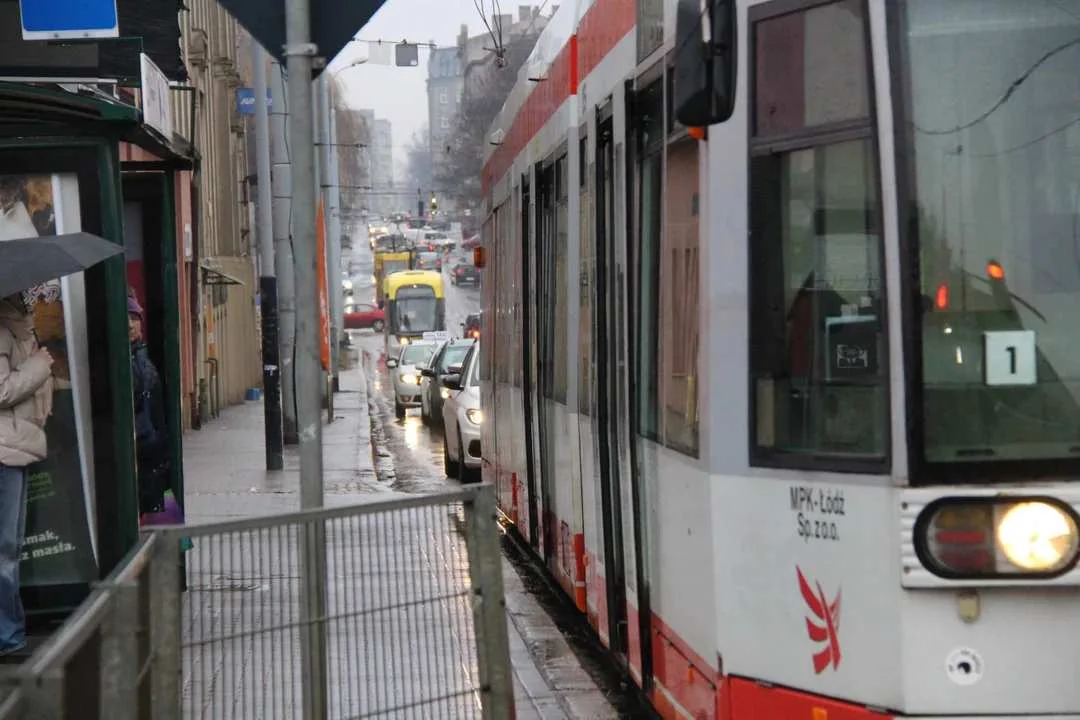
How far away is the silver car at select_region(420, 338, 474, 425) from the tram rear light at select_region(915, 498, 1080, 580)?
2271 centimetres

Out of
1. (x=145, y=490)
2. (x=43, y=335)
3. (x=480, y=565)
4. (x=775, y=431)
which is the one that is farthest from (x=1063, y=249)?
(x=145, y=490)

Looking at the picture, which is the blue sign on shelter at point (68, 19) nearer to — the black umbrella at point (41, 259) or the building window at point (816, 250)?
the black umbrella at point (41, 259)

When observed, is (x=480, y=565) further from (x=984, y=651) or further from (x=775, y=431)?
(x=984, y=651)

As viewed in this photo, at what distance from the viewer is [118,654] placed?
157 inches

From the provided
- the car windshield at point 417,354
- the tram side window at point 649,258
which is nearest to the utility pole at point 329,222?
the car windshield at point 417,354

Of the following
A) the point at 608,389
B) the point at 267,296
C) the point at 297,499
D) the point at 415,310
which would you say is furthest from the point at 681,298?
the point at 415,310

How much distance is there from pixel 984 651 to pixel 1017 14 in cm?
176

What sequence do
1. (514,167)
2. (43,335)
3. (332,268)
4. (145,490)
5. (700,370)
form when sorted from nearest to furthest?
1. (700,370)
2. (43,335)
3. (145,490)
4. (514,167)
5. (332,268)

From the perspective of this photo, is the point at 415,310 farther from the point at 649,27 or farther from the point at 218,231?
the point at 649,27

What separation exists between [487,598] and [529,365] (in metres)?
5.91

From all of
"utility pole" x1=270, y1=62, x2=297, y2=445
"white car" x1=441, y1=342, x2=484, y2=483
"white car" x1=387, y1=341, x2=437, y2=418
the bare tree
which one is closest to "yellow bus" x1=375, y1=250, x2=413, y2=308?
the bare tree

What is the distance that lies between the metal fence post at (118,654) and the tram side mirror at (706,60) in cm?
209

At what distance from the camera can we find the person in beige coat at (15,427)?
8188mm

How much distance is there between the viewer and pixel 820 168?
5.24 metres
